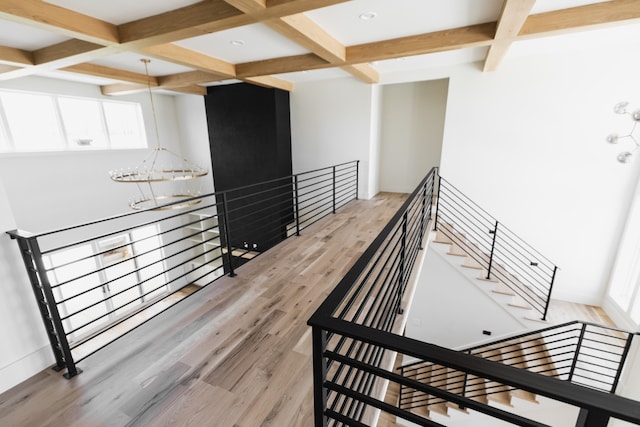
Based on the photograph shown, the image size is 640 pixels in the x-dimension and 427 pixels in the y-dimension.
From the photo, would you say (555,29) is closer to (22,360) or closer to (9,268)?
(9,268)

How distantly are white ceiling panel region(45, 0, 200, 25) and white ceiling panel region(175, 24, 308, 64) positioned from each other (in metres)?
0.70

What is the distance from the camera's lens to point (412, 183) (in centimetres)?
700

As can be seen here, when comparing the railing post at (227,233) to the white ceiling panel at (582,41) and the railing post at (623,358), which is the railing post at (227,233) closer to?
the white ceiling panel at (582,41)

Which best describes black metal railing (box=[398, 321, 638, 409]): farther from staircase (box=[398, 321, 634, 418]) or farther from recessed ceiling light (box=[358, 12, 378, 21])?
recessed ceiling light (box=[358, 12, 378, 21])

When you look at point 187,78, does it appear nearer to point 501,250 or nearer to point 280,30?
point 280,30

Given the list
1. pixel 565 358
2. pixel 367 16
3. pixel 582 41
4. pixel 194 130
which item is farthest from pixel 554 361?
pixel 194 130

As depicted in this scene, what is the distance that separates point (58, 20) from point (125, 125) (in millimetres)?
4646

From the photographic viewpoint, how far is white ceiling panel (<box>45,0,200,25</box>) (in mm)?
2408

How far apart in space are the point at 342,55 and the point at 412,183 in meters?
4.11

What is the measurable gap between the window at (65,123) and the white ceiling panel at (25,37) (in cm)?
216

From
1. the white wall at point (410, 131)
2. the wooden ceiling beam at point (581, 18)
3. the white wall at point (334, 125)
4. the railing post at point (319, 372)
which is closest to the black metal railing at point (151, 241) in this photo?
the white wall at point (334, 125)

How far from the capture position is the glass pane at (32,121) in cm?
477

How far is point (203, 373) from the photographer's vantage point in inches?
72.4

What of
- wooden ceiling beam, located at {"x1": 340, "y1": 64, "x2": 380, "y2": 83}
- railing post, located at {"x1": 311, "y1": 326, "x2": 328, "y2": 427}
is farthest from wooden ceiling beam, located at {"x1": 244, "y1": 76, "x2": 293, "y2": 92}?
railing post, located at {"x1": 311, "y1": 326, "x2": 328, "y2": 427}
